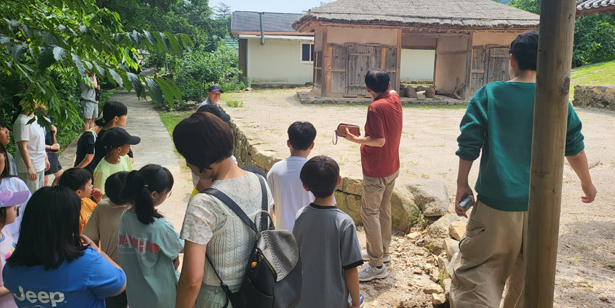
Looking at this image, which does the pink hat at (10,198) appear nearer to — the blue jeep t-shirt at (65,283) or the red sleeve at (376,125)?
the blue jeep t-shirt at (65,283)

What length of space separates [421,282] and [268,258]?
2580mm

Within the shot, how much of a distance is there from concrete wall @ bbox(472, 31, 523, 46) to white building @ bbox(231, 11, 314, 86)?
27.9 ft

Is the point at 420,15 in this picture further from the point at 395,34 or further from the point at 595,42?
the point at 595,42

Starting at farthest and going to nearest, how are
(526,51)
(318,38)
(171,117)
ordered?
(318,38) → (171,117) → (526,51)

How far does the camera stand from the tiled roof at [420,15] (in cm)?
1444

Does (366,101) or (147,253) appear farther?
(366,101)

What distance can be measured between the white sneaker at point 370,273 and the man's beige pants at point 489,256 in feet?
4.85

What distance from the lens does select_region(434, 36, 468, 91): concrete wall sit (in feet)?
55.2

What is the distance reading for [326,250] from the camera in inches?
97.0

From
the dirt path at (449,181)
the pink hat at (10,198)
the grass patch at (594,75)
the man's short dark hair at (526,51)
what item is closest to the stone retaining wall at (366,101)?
the dirt path at (449,181)

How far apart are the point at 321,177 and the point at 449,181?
396 centimetres

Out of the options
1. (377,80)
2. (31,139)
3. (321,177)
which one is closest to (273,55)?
(31,139)

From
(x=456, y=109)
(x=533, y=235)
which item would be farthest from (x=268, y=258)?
(x=456, y=109)

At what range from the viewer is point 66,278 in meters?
1.87
